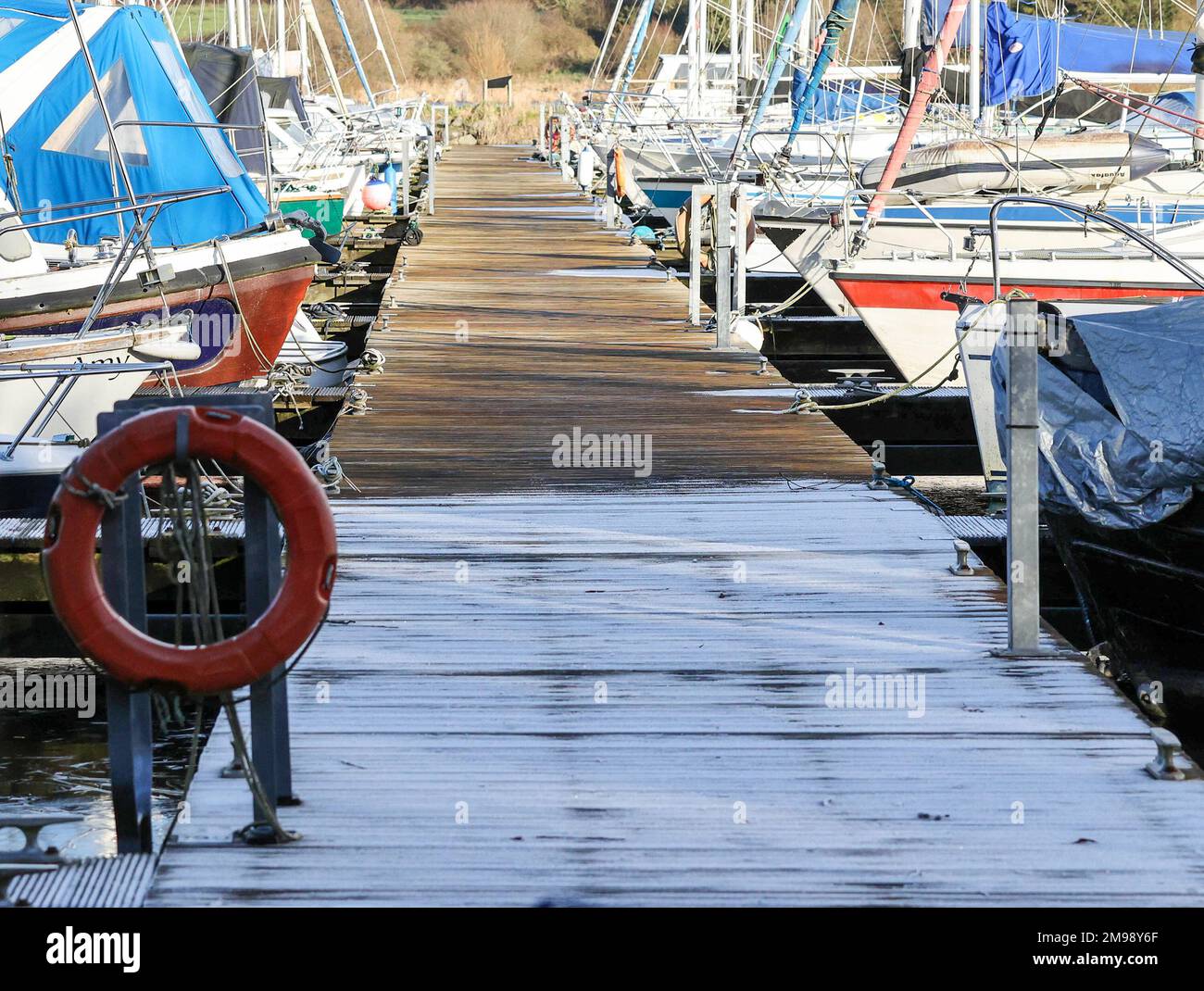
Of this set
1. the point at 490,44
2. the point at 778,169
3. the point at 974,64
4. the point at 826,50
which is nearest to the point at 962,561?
the point at 778,169

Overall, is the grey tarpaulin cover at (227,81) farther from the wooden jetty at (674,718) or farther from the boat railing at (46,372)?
the wooden jetty at (674,718)

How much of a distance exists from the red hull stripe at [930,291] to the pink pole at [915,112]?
510mm

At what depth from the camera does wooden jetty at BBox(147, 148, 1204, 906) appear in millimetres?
3299

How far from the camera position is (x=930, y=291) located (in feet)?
38.7

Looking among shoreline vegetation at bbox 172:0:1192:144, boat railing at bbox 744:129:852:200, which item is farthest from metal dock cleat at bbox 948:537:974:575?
shoreline vegetation at bbox 172:0:1192:144

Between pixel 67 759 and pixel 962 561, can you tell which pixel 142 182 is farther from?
pixel 962 561

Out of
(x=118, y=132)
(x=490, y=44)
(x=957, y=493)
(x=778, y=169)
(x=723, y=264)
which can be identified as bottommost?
(x=957, y=493)

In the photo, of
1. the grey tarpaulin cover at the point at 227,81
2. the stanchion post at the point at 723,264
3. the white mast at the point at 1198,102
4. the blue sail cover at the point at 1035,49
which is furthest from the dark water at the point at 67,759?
the grey tarpaulin cover at the point at 227,81

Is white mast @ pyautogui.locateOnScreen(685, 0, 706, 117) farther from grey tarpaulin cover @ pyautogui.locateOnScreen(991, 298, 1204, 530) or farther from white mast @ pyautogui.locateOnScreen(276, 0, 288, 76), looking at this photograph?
grey tarpaulin cover @ pyautogui.locateOnScreen(991, 298, 1204, 530)

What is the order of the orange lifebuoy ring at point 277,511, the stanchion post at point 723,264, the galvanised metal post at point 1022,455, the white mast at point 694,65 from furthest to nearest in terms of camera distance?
1. the white mast at point 694,65
2. the stanchion post at point 723,264
3. the galvanised metal post at point 1022,455
4. the orange lifebuoy ring at point 277,511

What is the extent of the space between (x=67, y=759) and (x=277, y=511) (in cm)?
396

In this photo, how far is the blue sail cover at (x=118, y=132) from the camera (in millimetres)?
11938

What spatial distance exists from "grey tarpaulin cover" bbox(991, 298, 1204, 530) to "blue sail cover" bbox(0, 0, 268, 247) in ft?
26.7
